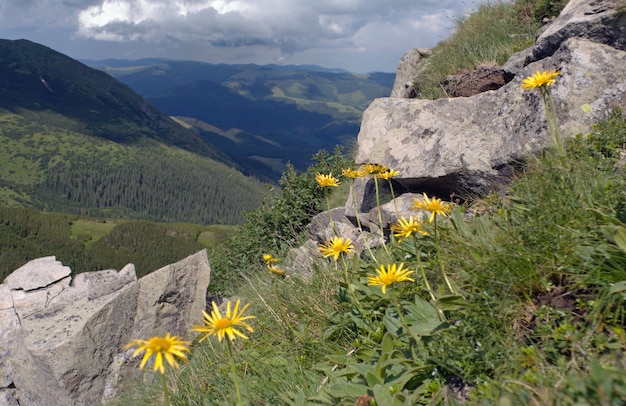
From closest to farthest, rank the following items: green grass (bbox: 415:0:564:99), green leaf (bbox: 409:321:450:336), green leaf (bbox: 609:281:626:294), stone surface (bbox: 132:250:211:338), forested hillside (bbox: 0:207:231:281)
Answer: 1. green leaf (bbox: 609:281:626:294)
2. green leaf (bbox: 409:321:450:336)
3. green grass (bbox: 415:0:564:99)
4. stone surface (bbox: 132:250:211:338)
5. forested hillside (bbox: 0:207:231:281)

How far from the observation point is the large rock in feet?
22.3

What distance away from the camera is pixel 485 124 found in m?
8.16

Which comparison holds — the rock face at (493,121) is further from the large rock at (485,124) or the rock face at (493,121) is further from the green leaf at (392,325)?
the green leaf at (392,325)

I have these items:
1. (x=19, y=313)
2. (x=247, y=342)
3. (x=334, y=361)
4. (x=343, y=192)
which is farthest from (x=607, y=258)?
(x=19, y=313)

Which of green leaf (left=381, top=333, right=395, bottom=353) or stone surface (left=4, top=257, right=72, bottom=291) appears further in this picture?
stone surface (left=4, top=257, right=72, bottom=291)

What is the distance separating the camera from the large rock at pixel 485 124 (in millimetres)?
6805

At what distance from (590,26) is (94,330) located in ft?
40.2

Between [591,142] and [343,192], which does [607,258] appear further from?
[343,192]

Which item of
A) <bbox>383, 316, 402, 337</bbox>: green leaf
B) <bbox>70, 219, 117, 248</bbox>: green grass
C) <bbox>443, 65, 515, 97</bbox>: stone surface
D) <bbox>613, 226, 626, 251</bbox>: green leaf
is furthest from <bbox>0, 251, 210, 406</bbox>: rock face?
<bbox>70, 219, 117, 248</bbox>: green grass

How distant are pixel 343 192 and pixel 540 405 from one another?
10609 millimetres

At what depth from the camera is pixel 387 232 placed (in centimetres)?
849

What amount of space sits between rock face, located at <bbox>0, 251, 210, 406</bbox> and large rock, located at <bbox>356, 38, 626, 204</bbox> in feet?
21.5

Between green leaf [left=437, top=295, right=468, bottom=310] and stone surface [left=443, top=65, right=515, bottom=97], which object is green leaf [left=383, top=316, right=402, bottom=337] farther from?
stone surface [left=443, top=65, right=515, bottom=97]

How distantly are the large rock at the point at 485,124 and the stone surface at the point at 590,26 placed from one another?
0.63 m
